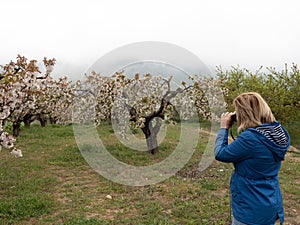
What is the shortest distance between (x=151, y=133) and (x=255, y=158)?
7743mm

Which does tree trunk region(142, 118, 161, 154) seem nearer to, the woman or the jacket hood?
the woman

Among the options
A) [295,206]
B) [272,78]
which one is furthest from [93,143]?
[272,78]

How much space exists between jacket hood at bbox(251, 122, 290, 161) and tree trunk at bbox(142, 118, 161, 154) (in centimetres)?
748

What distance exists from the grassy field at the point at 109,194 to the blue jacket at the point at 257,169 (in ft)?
7.72

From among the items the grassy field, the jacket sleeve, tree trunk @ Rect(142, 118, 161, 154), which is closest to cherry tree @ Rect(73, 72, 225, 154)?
tree trunk @ Rect(142, 118, 161, 154)

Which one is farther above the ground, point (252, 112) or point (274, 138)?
point (252, 112)

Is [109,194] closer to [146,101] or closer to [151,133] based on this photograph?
[146,101]

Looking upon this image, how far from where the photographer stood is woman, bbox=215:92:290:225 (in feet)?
9.48

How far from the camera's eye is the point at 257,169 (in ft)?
9.67

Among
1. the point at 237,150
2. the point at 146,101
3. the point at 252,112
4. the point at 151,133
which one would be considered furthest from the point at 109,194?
the point at 252,112

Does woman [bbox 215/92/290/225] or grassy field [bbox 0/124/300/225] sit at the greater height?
woman [bbox 215/92/290/225]

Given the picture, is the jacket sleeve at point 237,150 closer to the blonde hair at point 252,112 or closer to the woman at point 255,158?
the woman at point 255,158

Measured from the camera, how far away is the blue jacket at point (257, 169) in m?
2.89

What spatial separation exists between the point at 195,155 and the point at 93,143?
399cm
